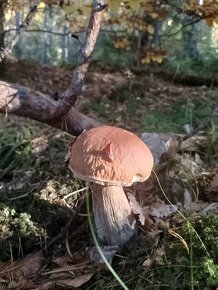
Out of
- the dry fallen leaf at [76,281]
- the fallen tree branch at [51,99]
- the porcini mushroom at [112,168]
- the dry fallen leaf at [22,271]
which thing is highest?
the fallen tree branch at [51,99]

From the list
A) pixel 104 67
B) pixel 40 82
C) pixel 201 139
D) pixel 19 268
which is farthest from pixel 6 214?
pixel 104 67

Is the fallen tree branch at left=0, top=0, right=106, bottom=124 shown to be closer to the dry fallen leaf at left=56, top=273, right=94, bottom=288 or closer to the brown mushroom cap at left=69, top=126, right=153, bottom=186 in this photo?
the brown mushroom cap at left=69, top=126, right=153, bottom=186

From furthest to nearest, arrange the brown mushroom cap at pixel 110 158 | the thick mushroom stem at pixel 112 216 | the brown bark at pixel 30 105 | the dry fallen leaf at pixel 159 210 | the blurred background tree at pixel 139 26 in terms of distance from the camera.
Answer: the blurred background tree at pixel 139 26
the brown bark at pixel 30 105
the dry fallen leaf at pixel 159 210
the thick mushroom stem at pixel 112 216
the brown mushroom cap at pixel 110 158

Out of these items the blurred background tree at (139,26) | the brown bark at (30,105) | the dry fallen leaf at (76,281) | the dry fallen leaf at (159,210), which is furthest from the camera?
the blurred background tree at (139,26)

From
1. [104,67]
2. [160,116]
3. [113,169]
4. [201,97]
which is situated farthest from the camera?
[104,67]

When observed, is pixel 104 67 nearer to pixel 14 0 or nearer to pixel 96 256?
pixel 14 0

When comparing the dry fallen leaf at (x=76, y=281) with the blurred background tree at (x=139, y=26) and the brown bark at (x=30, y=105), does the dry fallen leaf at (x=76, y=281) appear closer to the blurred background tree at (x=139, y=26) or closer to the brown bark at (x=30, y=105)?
the brown bark at (x=30, y=105)

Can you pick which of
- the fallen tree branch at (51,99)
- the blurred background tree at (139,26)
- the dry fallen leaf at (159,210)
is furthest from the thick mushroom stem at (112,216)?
the blurred background tree at (139,26)
